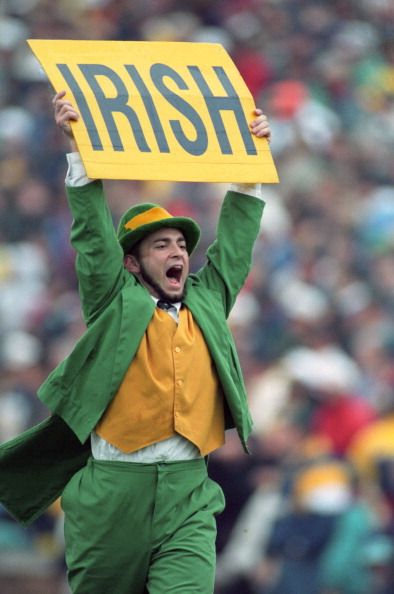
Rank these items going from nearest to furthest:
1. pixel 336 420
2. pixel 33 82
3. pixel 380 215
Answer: pixel 336 420, pixel 380 215, pixel 33 82

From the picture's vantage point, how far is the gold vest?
16.8 feet

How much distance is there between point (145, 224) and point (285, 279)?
435 cm

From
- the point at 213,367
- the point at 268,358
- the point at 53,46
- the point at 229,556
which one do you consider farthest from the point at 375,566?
the point at 53,46

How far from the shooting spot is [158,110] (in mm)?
5242

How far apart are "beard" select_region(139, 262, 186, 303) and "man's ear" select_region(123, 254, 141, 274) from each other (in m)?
0.02

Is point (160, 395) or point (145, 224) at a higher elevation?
point (145, 224)

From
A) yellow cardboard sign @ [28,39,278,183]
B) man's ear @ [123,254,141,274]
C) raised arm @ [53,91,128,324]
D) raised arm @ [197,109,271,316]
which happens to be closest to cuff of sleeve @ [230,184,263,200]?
raised arm @ [197,109,271,316]

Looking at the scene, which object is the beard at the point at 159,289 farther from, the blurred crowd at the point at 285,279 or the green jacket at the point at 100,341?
the blurred crowd at the point at 285,279

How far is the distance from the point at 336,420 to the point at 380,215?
2.63 m

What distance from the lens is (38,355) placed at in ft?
29.8

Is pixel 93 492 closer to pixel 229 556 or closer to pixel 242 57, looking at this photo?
pixel 229 556

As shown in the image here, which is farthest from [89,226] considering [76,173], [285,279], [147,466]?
[285,279]

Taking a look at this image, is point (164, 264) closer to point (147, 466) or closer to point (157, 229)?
point (157, 229)

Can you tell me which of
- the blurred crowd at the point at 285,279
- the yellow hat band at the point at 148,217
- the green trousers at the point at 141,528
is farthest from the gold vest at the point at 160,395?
the blurred crowd at the point at 285,279
